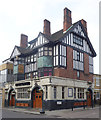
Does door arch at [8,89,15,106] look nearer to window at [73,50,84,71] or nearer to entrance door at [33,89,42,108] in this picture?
entrance door at [33,89,42,108]

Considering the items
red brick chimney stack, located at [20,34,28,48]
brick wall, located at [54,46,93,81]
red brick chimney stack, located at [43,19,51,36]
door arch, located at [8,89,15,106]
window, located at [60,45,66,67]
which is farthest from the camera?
red brick chimney stack, located at [20,34,28,48]

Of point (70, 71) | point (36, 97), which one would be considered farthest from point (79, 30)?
point (36, 97)

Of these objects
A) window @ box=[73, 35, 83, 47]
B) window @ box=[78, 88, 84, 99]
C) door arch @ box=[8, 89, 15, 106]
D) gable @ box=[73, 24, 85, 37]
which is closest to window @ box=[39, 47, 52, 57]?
window @ box=[73, 35, 83, 47]

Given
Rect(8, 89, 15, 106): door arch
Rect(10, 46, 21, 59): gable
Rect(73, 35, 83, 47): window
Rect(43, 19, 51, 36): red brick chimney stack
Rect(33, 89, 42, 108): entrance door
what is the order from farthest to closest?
Rect(10, 46, 21, 59): gable < Rect(8, 89, 15, 106): door arch < Rect(43, 19, 51, 36): red brick chimney stack < Rect(73, 35, 83, 47): window < Rect(33, 89, 42, 108): entrance door

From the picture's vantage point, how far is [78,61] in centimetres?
2638

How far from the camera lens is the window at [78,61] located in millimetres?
25641

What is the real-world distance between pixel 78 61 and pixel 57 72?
5.54 metres

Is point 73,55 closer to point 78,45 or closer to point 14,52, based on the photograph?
point 78,45

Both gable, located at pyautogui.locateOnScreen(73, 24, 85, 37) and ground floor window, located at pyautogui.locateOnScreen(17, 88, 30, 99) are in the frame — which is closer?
ground floor window, located at pyautogui.locateOnScreen(17, 88, 30, 99)

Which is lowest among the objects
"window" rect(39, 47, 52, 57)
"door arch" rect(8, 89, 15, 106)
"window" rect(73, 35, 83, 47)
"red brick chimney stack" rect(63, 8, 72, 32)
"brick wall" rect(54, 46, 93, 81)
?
"door arch" rect(8, 89, 15, 106)

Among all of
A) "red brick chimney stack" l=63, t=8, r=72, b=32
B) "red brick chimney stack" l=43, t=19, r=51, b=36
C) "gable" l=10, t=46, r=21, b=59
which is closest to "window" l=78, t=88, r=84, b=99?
"red brick chimney stack" l=63, t=8, r=72, b=32

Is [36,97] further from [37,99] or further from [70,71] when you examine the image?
[70,71]

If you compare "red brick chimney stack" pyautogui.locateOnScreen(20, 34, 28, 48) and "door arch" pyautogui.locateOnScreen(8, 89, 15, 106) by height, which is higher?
"red brick chimney stack" pyautogui.locateOnScreen(20, 34, 28, 48)

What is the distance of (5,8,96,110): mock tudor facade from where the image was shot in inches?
827
